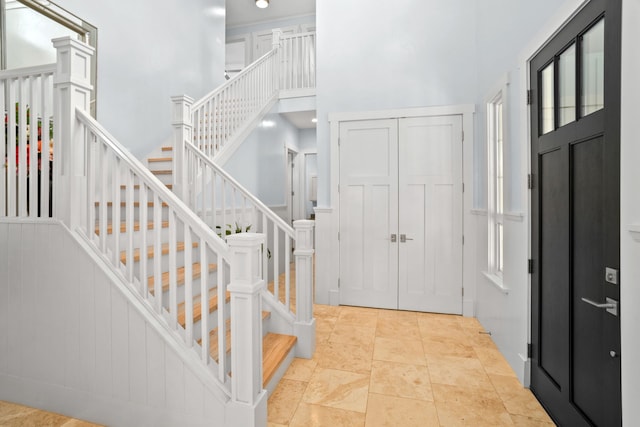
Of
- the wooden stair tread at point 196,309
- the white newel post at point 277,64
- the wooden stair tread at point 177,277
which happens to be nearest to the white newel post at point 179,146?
the wooden stair tread at point 177,277

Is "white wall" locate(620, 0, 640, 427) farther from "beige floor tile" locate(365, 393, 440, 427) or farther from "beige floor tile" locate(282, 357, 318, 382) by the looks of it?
"beige floor tile" locate(282, 357, 318, 382)

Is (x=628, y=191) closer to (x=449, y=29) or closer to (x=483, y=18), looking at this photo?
(x=483, y=18)

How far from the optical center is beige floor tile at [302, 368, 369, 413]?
1.99 meters

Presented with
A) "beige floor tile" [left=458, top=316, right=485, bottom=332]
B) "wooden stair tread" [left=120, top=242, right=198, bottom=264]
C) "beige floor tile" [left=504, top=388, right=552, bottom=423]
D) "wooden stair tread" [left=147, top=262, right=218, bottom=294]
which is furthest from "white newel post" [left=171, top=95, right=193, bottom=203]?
"beige floor tile" [left=458, top=316, right=485, bottom=332]

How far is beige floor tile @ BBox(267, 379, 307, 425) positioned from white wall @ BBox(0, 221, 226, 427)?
1.25 feet

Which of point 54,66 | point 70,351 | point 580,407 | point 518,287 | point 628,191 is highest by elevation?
point 54,66

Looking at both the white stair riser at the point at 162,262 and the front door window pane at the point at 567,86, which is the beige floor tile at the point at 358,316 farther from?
the front door window pane at the point at 567,86

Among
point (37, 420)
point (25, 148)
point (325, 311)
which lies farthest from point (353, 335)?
point (25, 148)

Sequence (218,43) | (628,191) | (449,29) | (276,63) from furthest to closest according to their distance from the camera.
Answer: (218,43)
(276,63)
(449,29)
(628,191)

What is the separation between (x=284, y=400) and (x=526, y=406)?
1.46 m

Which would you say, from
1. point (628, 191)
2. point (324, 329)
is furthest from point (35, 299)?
point (628, 191)

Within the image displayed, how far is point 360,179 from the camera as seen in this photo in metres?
3.79

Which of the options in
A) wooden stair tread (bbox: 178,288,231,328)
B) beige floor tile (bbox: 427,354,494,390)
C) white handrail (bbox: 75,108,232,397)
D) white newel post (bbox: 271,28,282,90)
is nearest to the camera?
white handrail (bbox: 75,108,232,397)

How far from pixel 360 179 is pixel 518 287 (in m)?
2.00
